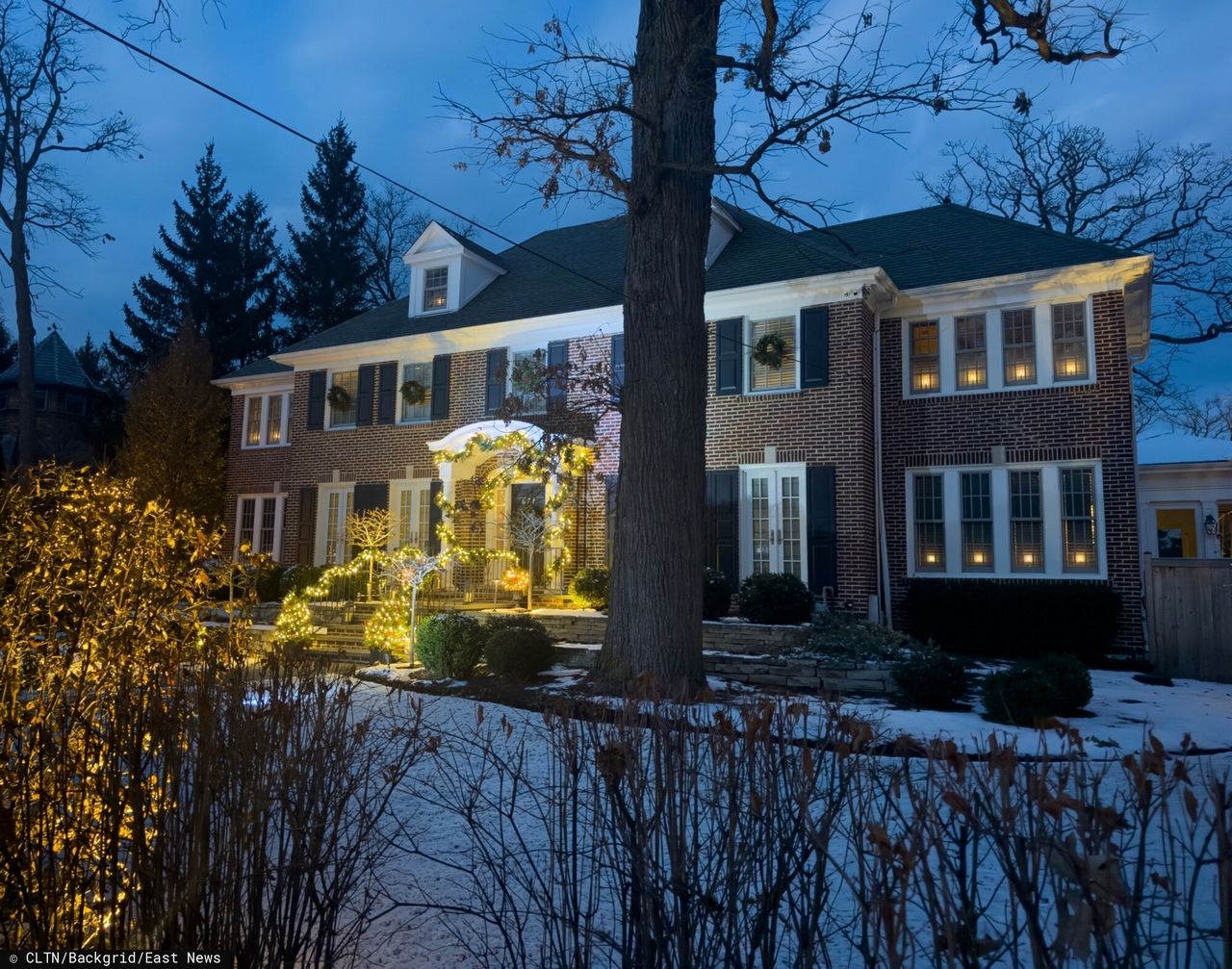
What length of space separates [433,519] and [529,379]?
3952mm

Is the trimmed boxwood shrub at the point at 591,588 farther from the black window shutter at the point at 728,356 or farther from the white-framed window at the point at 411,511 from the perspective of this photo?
the white-framed window at the point at 411,511

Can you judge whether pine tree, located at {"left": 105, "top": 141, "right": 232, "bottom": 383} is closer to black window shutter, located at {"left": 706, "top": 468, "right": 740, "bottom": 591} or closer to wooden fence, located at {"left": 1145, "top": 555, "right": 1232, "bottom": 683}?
black window shutter, located at {"left": 706, "top": 468, "right": 740, "bottom": 591}

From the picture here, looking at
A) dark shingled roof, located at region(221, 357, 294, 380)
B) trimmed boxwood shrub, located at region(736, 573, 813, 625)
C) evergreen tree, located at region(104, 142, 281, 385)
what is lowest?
trimmed boxwood shrub, located at region(736, 573, 813, 625)

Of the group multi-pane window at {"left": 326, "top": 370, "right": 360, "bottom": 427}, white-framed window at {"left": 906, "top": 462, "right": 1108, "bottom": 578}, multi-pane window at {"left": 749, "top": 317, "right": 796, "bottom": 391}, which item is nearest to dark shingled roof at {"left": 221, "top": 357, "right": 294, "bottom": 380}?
multi-pane window at {"left": 326, "top": 370, "right": 360, "bottom": 427}

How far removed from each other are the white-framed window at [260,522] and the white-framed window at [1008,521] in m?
14.4

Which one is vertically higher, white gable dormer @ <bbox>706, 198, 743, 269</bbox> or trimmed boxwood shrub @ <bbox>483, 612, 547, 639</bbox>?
white gable dormer @ <bbox>706, 198, 743, 269</bbox>

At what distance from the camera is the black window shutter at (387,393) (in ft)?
60.7

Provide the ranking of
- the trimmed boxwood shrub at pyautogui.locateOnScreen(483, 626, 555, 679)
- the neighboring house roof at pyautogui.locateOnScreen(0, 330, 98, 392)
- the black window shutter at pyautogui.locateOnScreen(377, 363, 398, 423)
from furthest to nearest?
the neighboring house roof at pyautogui.locateOnScreen(0, 330, 98, 392)
the black window shutter at pyautogui.locateOnScreen(377, 363, 398, 423)
the trimmed boxwood shrub at pyautogui.locateOnScreen(483, 626, 555, 679)

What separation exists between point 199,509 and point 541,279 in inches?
472

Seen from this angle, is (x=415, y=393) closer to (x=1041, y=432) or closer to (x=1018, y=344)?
(x=1018, y=344)

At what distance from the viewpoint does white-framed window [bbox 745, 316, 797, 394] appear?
14.2 metres

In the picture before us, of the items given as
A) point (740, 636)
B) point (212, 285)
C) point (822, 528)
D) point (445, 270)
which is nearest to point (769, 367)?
point (822, 528)

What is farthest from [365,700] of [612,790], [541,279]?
[541,279]

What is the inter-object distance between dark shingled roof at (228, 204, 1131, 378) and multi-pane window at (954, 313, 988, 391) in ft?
2.53
